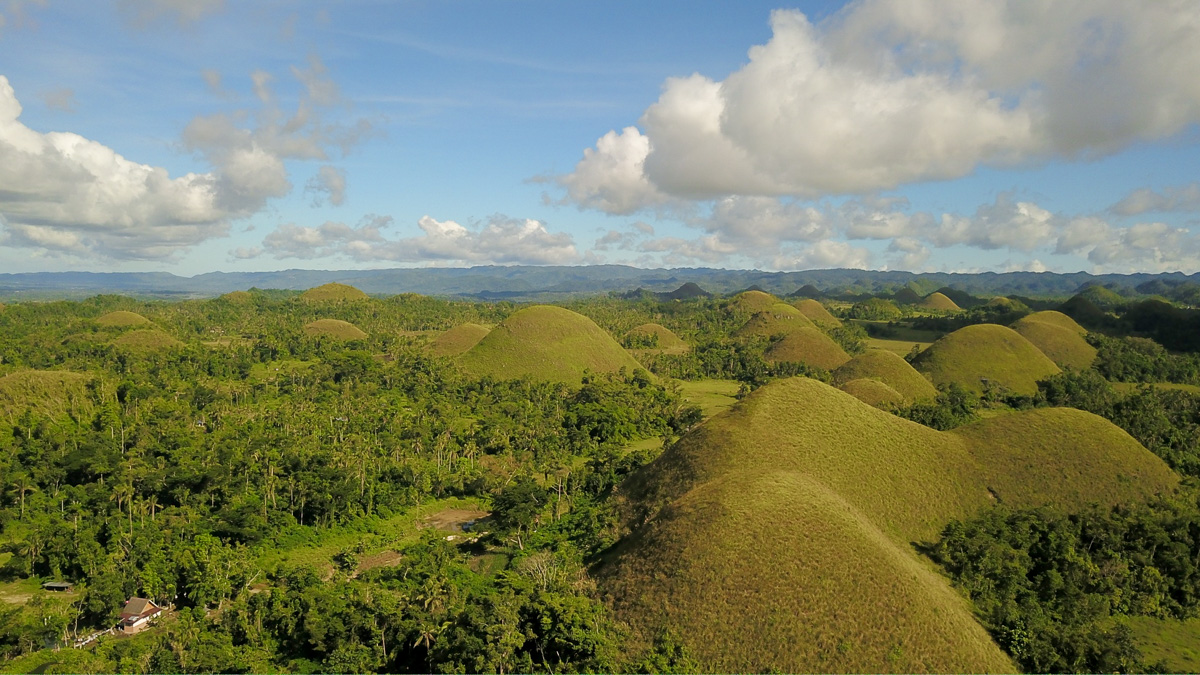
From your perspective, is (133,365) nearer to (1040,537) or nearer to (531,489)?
(531,489)

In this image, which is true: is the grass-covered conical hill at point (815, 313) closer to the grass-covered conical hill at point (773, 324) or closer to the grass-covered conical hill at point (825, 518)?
the grass-covered conical hill at point (773, 324)

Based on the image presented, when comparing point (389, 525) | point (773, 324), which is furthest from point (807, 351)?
point (389, 525)

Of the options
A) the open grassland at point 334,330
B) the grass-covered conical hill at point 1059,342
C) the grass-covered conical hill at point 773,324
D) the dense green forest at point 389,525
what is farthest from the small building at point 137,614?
the grass-covered conical hill at point 773,324

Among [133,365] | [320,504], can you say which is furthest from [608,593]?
[133,365]

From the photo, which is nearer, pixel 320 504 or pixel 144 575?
pixel 144 575

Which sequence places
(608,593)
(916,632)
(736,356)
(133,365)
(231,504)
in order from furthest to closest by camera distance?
(736,356) < (133,365) < (231,504) < (608,593) < (916,632)

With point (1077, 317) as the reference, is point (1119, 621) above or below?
below

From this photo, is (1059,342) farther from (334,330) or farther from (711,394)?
(334,330)

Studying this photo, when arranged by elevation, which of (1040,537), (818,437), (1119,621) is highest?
(818,437)

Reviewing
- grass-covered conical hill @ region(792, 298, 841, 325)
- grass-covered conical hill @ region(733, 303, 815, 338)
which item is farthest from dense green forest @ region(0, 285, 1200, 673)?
grass-covered conical hill @ region(792, 298, 841, 325)
